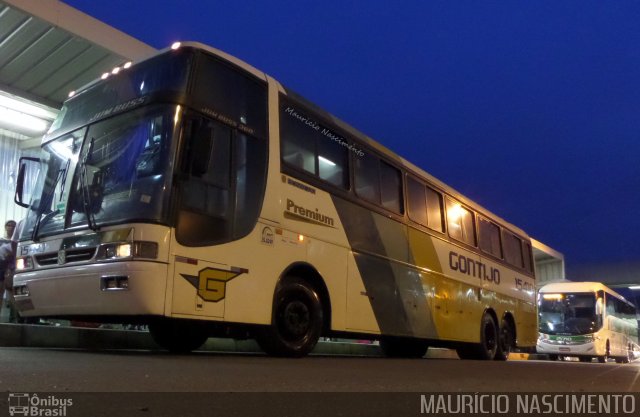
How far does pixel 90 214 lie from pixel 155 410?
3.54 metres

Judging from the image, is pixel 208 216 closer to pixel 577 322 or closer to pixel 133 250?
pixel 133 250

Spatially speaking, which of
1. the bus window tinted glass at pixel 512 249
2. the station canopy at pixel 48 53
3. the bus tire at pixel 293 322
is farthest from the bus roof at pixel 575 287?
the station canopy at pixel 48 53

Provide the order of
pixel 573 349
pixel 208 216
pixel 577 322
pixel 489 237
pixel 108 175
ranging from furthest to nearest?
pixel 577 322, pixel 573 349, pixel 489 237, pixel 108 175, pixel 208 216

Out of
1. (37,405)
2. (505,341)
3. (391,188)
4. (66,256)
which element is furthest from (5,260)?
(505,341)

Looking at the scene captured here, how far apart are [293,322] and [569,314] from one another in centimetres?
2164

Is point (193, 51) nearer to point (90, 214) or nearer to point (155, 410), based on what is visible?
point (90, 214)

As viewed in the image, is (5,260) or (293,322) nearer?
(293,322)

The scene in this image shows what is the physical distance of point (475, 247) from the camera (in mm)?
12945

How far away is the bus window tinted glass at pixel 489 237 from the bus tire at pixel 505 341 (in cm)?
172

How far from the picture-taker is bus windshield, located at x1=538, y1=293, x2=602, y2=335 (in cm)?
2458

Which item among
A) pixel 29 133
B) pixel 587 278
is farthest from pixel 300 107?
pixel 587 278

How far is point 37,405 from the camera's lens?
3.11m

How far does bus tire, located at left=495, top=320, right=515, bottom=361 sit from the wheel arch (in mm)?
6949

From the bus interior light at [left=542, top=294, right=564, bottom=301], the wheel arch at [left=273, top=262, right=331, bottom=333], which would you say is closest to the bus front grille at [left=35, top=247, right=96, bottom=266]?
the wheel arch at [left=273, top=262, right=331, bottom=333]
